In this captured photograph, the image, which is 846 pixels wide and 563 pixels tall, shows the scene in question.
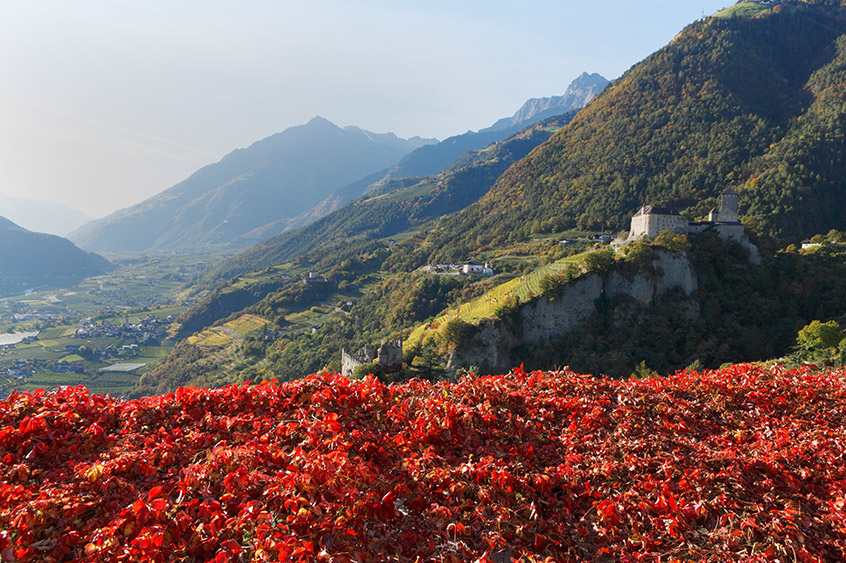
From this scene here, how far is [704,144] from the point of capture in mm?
87500

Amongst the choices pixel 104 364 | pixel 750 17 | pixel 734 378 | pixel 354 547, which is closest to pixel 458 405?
pixel 354 547

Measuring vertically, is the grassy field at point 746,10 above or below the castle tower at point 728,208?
above

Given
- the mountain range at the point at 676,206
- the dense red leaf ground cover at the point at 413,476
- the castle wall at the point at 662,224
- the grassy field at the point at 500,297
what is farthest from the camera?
the castle wall at the point at 662,224

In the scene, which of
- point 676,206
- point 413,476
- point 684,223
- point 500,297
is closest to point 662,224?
point 684,223

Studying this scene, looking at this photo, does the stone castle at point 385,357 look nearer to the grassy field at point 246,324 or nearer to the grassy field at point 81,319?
the grassy field at point 81,319

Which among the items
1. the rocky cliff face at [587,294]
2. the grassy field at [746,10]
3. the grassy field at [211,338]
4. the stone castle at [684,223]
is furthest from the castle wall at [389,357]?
the grassy field at [746,10]

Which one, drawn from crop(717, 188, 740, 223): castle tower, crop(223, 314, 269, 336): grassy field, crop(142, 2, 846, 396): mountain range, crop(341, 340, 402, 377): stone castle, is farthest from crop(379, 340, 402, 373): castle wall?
crop(223, 314, 269, 336): grassy field

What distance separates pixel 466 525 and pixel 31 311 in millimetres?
193900

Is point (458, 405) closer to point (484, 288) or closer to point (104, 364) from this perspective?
point (484, 288)

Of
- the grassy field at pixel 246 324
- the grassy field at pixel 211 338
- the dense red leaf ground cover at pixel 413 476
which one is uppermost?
the dense red leaf ground cover at pixel 413 476

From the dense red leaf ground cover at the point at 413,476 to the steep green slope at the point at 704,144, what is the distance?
71839 mm

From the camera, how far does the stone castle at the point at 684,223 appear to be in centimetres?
4034

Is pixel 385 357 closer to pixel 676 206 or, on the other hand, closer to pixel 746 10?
pixel 676 206

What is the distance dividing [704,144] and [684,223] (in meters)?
61.2
